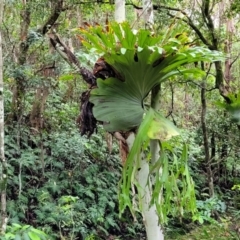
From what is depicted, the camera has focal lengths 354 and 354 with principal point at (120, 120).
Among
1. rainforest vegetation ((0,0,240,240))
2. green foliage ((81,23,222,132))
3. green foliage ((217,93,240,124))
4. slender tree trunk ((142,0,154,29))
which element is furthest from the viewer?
green foliage ((217,93,240,124))

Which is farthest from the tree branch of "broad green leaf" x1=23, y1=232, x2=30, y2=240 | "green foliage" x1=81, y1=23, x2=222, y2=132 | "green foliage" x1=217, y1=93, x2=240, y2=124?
"broad green leaf" x1=23, y1=232, x2=30, y2=240

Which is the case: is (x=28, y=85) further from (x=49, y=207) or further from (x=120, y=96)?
(x=120, y=96)

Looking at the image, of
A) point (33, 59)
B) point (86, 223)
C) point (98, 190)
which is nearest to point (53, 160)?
point (98, 190)

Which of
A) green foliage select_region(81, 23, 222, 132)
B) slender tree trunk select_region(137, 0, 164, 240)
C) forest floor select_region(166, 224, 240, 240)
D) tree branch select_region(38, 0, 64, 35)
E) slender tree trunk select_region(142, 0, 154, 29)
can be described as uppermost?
tree branch select_region(38, 0, 64, 35)

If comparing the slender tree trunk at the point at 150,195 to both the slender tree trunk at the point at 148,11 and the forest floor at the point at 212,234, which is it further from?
the forest floor at the point at 212,234

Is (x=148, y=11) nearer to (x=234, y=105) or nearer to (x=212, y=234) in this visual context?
(x=234, y=105)

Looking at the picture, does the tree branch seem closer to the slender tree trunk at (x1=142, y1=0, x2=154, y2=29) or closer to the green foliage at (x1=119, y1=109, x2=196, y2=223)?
the slender tree trunk at (x1=142, y1=0, x2=154, y2=29)

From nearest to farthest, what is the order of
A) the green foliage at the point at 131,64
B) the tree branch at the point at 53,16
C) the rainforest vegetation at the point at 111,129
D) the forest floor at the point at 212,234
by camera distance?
the green foliage at the point at 131,64
the rainforest vegetation at the point at 111,129
the forest floor at the point at 212,234
the tree branch at the point at 53,16

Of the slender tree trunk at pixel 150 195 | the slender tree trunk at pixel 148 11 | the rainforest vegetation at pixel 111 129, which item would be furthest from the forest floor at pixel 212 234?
the slender tree trunk at pixel 148 11

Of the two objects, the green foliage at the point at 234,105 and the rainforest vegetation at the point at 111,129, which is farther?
the green foliage at the point at 234,105

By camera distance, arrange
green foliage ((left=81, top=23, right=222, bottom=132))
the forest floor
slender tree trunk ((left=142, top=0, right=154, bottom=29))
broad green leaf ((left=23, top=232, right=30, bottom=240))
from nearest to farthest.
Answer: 1. broad green leaf ((left=23, top=232, right=30, bottom=240))
2. green foliage ((left=81, top=23, right=222, bottom=132))
3. slender tree trunk ((left=142, top=0, right=154, bottom=29))
4. the forest floor

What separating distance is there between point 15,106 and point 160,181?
4.10 meters

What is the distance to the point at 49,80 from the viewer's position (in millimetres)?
6320

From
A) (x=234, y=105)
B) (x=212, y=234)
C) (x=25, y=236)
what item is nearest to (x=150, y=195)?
(x=25, y=236)
